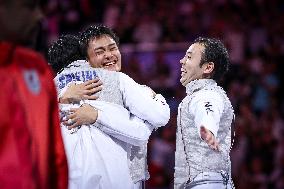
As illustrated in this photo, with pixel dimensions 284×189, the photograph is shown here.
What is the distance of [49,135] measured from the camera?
2.24 meters

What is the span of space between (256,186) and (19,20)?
6.09 metres

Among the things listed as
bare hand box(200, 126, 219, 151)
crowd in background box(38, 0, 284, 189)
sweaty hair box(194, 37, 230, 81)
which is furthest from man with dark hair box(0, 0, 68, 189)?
crowd in background box(38, 0, 284, 189)

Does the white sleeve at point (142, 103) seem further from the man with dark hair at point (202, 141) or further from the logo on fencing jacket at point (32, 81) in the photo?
the logo on fencing jacket at point (32, 81)

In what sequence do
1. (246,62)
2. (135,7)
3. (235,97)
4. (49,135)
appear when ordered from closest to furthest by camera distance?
(49,135) → (235,97) → (246,62) → (135,7)

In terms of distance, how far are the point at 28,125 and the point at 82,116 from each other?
1561 mm

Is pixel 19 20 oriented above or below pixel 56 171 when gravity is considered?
above

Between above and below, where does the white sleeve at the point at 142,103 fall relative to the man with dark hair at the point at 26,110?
above

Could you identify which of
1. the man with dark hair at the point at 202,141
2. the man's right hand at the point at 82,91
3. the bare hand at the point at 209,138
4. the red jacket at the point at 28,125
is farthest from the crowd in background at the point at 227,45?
the red jacket at the point at 28,125

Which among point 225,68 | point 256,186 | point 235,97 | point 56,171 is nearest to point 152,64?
point 235,97

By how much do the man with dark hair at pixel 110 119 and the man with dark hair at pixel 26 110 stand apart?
1.38 m

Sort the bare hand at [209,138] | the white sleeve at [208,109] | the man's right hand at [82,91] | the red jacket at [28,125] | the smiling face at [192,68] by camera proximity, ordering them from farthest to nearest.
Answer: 1. the smiling face at [192,68]
2. the man's right hand at [82,91]
3. the white sleeve at [208,109]
4. the bare hand at [209,138]
5. the red jacket at [28,125]

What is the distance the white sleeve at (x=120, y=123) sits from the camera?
3703 mm

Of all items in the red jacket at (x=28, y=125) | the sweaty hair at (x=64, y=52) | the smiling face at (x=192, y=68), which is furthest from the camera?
the smiling face at (x=192, y=68)

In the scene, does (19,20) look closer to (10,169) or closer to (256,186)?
(10,169)
